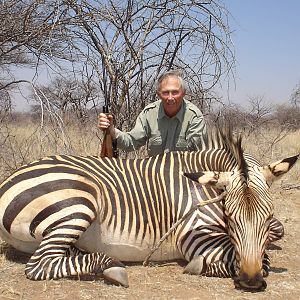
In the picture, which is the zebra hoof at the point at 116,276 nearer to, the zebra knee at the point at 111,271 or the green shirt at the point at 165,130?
the zebra knee at the point at 111,271

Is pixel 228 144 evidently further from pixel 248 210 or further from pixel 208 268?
pixel 208 268

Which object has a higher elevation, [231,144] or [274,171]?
[231,144]

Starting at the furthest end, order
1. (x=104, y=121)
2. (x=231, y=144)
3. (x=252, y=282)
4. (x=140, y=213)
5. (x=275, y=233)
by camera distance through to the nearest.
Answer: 1. (x=104, y=121)
2. (x=275, y=233)
3. (x=140, y=213)
4. (x=231, y=144)
5. (x=252, y=282)

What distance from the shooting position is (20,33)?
17.9 feet

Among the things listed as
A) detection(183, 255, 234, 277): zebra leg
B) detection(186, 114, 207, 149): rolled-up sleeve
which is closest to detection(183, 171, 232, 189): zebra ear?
detection(183, 255, 234, 277): zebra leg

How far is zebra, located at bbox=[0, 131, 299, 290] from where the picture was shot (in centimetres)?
306

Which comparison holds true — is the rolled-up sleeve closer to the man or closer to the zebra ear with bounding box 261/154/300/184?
the man

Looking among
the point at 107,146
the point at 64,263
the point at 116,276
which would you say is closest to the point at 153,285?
the point at 116,276

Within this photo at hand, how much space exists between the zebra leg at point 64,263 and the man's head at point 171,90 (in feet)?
5.74

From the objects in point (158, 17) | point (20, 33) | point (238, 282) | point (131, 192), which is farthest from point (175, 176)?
point (20, 33)

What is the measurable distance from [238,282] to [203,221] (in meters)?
0.63

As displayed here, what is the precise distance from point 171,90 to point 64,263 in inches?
79.2

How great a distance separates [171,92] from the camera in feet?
14.9

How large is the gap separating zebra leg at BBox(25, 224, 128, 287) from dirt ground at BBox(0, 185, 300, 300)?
0.06 metres
